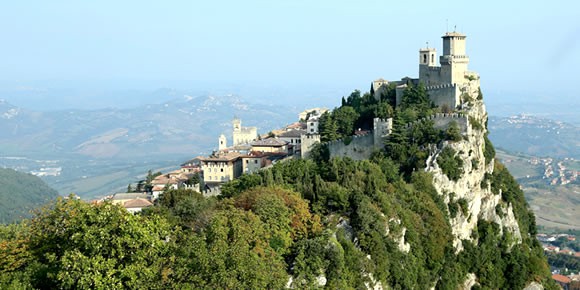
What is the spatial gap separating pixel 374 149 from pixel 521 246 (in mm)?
12898

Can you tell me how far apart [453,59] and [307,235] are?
89.2ft

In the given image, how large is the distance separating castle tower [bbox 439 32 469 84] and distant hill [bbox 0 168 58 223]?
9133cm

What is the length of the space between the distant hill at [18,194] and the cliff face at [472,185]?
94.4 m

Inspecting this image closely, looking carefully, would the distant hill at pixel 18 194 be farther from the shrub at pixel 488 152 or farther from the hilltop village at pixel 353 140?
the shrub at pixel 488 152

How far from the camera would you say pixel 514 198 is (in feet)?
185

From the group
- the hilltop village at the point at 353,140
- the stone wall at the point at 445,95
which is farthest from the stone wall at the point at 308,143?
the stone wall at the point at 445,95

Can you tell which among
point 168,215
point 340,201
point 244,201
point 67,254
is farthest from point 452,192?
point 67,254

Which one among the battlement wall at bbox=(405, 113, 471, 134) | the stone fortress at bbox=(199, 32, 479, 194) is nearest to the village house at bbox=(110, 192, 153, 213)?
the stone fortress at bbox=(199, 32, 479, 194)

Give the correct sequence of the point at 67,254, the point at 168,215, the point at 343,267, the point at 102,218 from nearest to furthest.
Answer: the point at 67,254 → the point at 102,218 → the point at 343,267 → the point at 168,215

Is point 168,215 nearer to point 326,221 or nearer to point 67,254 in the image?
point 326,221

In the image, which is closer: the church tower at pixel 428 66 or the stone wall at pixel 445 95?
the stone wall at pixel 445 95

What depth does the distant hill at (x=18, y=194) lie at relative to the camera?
133000 millimetres

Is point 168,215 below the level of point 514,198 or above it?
above

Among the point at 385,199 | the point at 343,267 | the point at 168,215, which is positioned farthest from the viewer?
the point at 385,199
